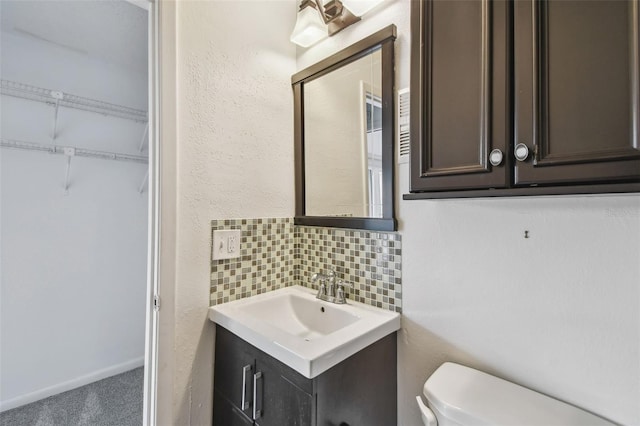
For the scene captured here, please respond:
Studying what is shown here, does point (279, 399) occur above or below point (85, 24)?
below

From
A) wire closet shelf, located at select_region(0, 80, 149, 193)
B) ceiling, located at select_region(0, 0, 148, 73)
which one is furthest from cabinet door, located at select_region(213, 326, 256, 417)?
ceiling, located at select_region(0, 0, 148, 73)

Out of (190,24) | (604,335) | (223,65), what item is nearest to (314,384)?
(604,335)

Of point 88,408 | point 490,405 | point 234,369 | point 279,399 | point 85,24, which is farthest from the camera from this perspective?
point 88,408

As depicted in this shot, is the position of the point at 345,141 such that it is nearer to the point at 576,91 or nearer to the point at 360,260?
the point at 360,260

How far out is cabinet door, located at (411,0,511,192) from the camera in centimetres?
70

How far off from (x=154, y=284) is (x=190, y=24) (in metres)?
1.08

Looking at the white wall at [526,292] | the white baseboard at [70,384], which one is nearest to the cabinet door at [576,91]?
the white wall at [526,292]

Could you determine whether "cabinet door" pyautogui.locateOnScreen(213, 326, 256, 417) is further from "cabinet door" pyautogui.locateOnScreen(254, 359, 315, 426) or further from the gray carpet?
the gray carpet

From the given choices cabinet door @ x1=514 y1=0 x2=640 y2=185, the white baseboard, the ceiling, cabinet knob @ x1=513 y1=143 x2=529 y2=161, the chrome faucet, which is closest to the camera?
cabinet door @ x1=514 y1=0 x2=640 y2=185

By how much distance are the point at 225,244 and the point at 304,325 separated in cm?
52

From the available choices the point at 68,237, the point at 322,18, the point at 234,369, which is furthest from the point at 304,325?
the point at 68,237

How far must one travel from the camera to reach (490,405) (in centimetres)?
77

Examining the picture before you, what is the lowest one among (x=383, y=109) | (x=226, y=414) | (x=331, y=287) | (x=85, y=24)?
(x=226, y=414)

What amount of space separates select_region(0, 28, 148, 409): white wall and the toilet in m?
2.32
